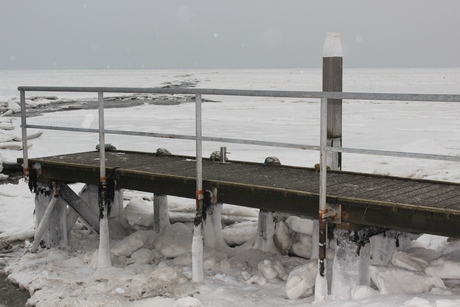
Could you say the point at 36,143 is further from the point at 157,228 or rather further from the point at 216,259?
the point at 216,259

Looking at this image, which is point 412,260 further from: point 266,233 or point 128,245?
point 128,245

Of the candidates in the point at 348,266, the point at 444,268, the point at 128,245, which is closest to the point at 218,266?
the point at 128,245

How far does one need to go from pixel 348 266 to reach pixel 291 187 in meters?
0.92

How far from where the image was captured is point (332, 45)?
7957 millimetres

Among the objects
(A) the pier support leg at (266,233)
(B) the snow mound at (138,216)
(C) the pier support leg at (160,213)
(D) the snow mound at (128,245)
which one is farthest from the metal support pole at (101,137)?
(A) the pier support leg at (266,233)

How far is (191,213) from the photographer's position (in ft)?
30.0

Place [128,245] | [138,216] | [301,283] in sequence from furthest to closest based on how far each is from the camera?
[138,216] < [128,245] < [301,283]

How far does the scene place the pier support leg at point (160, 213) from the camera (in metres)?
8.05

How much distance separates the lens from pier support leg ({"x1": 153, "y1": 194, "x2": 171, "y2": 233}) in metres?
8.05

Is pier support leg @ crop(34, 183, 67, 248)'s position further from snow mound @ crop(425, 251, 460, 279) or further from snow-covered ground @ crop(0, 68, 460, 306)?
snow mound @ crop(425, 251, 460, 279)

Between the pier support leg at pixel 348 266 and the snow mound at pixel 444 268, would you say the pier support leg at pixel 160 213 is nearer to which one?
the pier support leg at pixel 348 266

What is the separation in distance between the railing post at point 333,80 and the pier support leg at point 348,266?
254 cm

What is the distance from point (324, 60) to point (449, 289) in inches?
144

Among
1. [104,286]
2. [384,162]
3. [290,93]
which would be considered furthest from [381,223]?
[384,162]
